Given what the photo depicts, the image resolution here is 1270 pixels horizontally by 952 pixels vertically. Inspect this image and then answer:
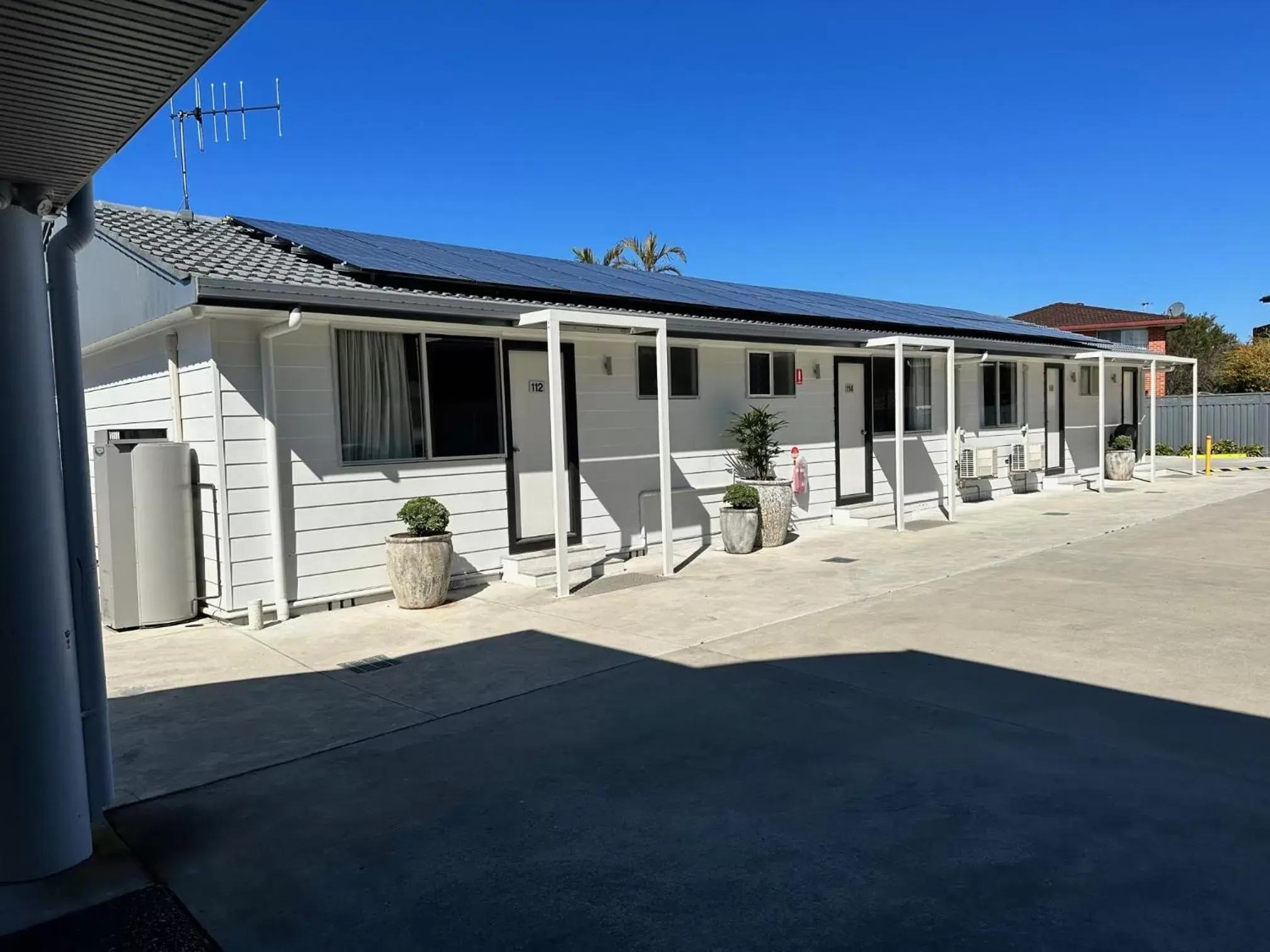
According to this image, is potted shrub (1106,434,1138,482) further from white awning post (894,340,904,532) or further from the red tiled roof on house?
the red tiled roof on house

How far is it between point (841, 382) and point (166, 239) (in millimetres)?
8632

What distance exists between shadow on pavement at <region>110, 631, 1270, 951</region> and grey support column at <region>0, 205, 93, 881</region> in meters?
0.39

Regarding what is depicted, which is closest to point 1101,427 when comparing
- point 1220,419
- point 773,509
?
point 773,509

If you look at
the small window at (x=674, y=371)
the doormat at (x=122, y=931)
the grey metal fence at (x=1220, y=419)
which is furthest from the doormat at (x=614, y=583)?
the grey metal fence at (x=1220, y=419)

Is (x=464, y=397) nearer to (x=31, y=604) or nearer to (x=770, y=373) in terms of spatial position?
(x=770, y=373)

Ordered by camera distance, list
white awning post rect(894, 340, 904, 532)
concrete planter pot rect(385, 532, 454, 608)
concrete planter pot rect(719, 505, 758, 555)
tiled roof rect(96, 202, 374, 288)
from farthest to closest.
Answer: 1. white awning post rect(894, 340, 904, 532)
2. concrete planter pot rect(719, 505, 758, 555)
3. concrete planter pot rect(385, 532, 454, 608)
4. tiled roof rect(96, 202, 374, 288)

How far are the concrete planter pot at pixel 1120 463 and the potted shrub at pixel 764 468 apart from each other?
978cm

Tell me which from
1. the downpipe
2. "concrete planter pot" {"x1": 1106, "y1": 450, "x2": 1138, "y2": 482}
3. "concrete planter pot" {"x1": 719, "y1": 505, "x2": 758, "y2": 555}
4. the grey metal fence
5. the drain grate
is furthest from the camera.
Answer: the grey metal fence

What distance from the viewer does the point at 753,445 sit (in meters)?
10.9

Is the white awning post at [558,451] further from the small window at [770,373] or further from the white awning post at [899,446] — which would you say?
the white awning post at [899,446]

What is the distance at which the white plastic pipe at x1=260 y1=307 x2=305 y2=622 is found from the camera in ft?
23.4

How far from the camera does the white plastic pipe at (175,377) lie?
24.8 feet

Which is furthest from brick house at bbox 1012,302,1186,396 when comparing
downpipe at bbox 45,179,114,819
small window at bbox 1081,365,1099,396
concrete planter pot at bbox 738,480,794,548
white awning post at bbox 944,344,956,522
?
downpipe at bbox 45,179,114,819

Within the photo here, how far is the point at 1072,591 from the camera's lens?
752cm
